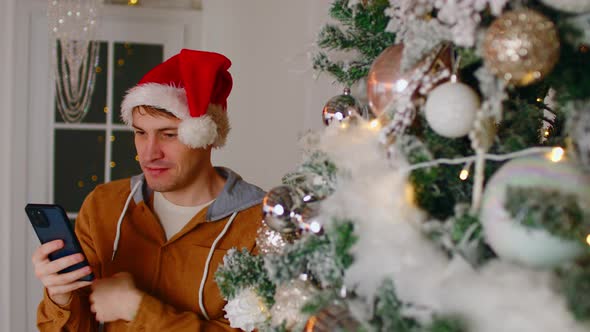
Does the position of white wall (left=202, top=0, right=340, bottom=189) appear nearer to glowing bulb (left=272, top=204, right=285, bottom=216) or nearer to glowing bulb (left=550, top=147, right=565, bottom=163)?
glowing bulb (left=272, top=204, right=285, bottom=216)

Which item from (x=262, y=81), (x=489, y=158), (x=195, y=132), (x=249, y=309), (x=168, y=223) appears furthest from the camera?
(x=262, y=81)

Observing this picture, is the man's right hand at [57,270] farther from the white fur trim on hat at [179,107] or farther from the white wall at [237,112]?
the white wall at [237,112]

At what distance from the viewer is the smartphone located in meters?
1.18

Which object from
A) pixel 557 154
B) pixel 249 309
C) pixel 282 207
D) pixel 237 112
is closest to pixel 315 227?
pixel 282 207

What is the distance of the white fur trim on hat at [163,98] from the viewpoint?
1.37 metres

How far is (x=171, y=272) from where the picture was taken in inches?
54.2

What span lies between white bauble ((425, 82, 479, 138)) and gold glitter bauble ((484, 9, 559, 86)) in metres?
0.05

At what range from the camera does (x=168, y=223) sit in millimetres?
1460

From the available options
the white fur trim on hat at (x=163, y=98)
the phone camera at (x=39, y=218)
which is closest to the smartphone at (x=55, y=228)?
the phone camera at (x=39, y=218)

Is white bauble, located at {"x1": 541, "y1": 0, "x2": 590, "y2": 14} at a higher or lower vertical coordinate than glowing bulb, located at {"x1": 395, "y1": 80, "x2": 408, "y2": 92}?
higher

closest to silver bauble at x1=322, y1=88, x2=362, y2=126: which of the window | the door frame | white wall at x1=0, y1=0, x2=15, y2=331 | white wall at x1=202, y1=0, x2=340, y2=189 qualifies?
white wall at x1=202, y1=0, x2=340, y2=189

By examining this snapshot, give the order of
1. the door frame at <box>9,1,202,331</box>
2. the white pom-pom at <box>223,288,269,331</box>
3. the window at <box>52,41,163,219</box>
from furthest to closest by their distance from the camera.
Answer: the window at <box>52,41,163,219</box> → the door frame at <box>9,1,202,331</box> → the white pom-pom at <box>223,288,269,331</box>

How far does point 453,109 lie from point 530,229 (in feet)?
0.54

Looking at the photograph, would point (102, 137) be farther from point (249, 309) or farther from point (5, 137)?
point (249, 309)
